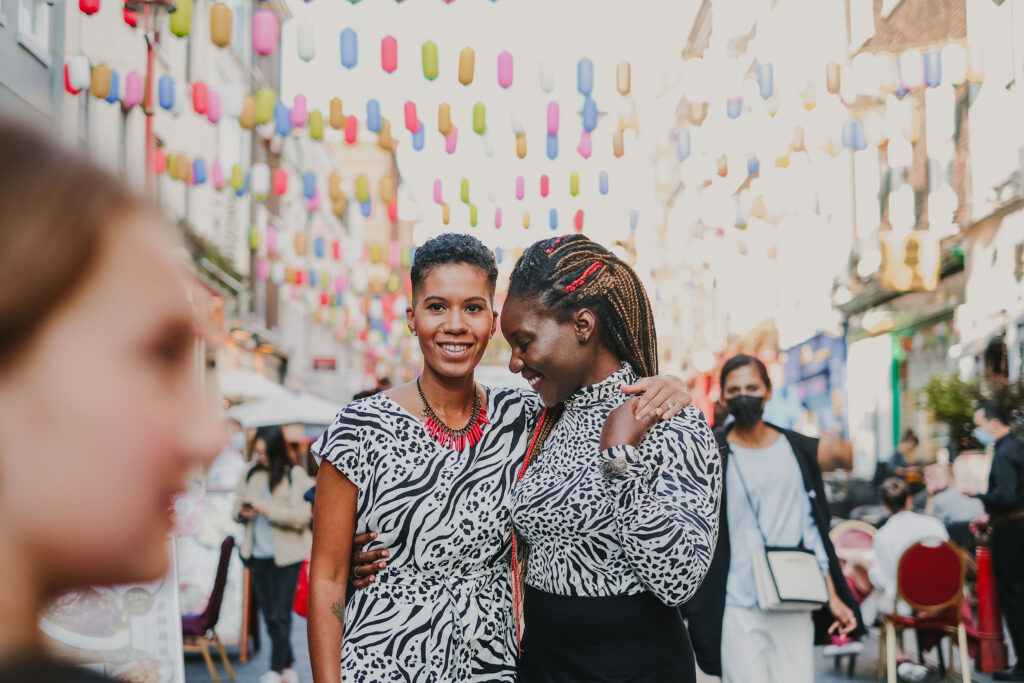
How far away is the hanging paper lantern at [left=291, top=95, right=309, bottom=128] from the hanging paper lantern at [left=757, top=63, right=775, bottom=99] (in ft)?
16.3

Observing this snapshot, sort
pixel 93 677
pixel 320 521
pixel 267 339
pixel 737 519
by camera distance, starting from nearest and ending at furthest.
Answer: pixel 93 677 < pixel 320 521 < pixel 737 519 < pixel 267 339

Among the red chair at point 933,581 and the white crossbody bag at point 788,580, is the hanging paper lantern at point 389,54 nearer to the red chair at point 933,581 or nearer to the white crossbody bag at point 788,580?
the red chair at point 933,581

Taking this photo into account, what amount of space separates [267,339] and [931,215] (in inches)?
958

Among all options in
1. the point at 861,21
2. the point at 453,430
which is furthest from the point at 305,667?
the point at 861,21

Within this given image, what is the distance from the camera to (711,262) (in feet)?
77.1

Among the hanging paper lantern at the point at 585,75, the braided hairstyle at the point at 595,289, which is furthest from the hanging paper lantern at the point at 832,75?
the braided hairstyle at the point at 595,289

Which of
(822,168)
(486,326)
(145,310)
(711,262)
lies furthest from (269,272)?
→ (145,310)

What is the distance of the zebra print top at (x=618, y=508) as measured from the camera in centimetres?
218

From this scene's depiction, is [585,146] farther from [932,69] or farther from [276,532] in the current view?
[276,532]

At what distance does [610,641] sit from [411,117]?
9.59m

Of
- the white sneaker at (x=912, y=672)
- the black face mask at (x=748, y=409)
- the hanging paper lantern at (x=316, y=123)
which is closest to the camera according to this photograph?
the black face mask at (x=748, y=409)

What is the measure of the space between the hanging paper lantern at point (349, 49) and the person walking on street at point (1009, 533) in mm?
6581

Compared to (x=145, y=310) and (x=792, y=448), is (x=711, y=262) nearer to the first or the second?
(x=792, y=448)

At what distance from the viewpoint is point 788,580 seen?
484 cm
